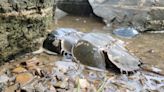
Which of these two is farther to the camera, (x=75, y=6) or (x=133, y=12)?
(x=75, y=6)

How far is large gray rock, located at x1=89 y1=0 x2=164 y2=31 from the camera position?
6570mm

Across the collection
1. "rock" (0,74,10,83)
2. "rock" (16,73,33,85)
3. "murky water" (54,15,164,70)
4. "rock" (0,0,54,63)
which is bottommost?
"murky water" (54,15,164,70)

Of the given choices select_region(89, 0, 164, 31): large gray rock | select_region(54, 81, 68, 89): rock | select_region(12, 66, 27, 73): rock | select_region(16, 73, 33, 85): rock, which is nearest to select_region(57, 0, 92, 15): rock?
select_region(89, 0, 164, 31): large gray rock

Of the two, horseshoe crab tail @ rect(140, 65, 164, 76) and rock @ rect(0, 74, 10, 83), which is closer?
rock @ rect(0, 74, 10, 83)

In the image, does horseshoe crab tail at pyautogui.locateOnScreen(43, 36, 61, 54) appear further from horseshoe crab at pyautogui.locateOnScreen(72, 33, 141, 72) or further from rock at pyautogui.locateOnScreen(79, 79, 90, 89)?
rock at pyautogui.locateOnScreen(79, 79, 90, 89)

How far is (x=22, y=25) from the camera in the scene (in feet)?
14.0

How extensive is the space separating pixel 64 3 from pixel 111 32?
1.65 meters

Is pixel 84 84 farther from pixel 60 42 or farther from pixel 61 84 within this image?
pixel 60 42

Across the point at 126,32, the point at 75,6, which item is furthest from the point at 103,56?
the point at 75,6

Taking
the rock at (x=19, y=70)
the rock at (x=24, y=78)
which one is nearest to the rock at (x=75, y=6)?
the rock at (x=19, y=70)

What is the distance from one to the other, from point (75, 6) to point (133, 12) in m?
1.47

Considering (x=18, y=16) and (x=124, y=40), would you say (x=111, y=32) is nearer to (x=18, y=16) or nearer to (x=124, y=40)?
(x=124, y=40)

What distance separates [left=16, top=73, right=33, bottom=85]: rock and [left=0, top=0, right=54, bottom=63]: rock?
39 centimetres

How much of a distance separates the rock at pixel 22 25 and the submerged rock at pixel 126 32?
187 centimetres
